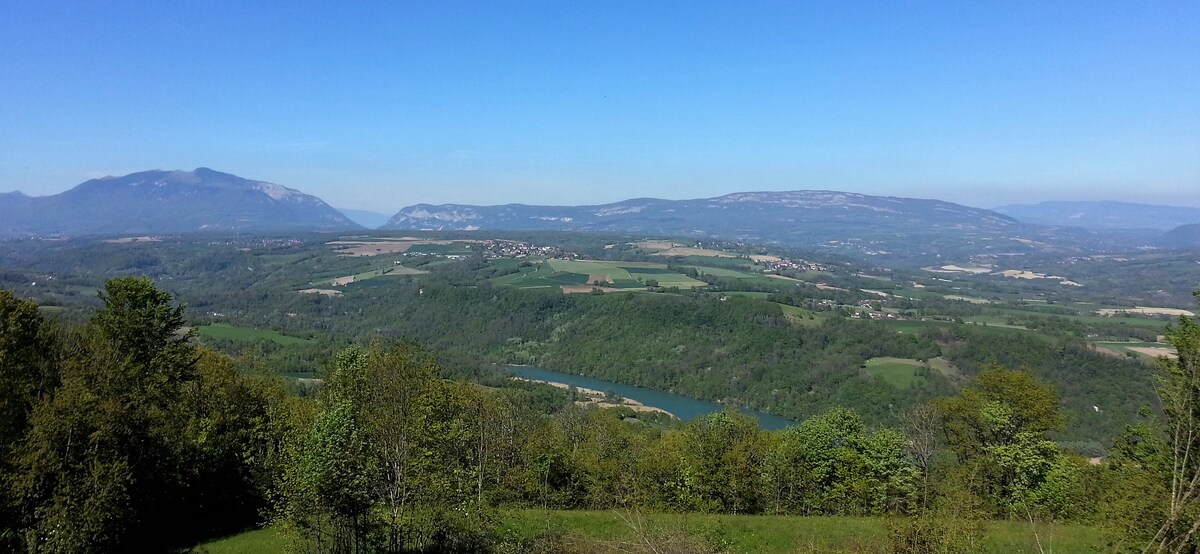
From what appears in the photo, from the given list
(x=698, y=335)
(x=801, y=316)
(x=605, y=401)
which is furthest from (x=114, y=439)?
(x=801, y=316)

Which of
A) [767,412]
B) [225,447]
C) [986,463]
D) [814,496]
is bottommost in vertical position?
[767,412]

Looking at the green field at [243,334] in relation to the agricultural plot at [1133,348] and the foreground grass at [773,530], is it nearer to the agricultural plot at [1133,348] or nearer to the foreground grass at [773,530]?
the foreground grass at [773,530]

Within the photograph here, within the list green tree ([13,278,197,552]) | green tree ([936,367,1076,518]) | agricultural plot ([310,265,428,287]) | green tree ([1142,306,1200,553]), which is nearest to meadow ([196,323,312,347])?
agricultural plot ([310,265,428,287])

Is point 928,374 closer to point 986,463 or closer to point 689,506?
point 986,463

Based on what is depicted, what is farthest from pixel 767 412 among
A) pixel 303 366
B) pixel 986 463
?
pixel 303 366

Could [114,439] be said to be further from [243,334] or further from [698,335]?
[698,335]

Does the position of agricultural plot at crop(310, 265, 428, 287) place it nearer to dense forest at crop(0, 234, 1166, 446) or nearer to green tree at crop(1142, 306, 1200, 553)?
dense forest at crop(0, 234, 1166, 446)
